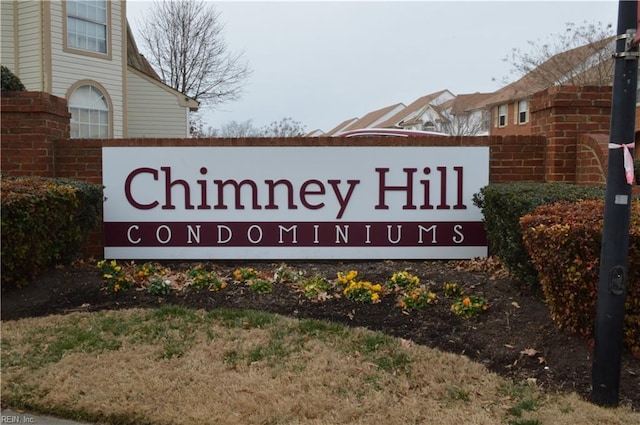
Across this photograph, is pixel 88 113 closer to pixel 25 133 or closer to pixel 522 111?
pixel 25 133

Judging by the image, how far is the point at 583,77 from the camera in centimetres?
2153

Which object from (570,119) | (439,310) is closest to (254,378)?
(439,310)

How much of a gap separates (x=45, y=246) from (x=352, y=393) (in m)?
3.69

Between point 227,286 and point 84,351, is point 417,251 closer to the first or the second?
point 227,286

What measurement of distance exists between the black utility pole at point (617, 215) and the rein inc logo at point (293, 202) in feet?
11.4

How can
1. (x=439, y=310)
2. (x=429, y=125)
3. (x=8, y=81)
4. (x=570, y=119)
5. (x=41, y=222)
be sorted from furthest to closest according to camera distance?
1. (x=429, y=125)
2. (x=8, y=81)
3. (x=570, y=119)
4. (x=41, y=222)
5. (x=439, y=310)

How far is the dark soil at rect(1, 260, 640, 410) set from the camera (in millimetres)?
4020

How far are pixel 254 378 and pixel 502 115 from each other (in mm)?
34626

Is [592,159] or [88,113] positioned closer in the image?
[592,159]

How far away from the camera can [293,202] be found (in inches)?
276

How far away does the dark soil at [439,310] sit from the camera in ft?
13.2

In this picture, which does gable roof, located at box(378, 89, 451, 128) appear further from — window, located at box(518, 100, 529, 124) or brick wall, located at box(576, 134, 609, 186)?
brick wall, located at box(576, 134, 609, 186)

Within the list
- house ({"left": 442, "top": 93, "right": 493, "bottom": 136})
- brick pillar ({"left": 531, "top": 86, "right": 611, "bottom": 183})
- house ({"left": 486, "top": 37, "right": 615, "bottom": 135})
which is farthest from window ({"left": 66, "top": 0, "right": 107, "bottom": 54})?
house ({"left": 442, "top": 93, "right": 493, "bottom": 136})

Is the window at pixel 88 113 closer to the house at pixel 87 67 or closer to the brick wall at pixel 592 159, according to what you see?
the house at pixel 87 67
